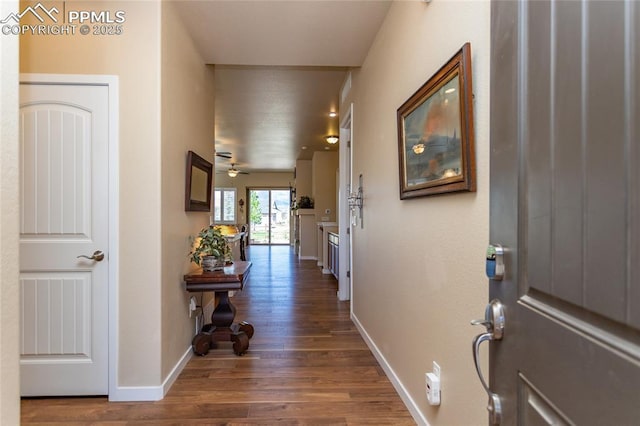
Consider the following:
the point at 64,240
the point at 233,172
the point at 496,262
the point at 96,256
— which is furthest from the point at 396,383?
the point at 233,172

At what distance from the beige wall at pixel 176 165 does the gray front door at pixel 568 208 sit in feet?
6.68

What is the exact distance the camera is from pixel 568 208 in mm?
587

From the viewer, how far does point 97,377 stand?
2156 millimetres

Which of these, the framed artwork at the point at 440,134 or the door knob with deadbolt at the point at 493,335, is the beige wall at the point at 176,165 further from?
the door knob with deadbolt at the point at 493,335

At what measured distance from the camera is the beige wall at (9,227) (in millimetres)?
963

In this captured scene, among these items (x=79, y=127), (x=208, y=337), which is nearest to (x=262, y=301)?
(x=208, y=337)

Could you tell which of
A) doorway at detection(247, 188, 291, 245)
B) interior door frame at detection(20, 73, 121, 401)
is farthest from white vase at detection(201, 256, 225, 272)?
doorway at detection(247, 188, 291, 245)

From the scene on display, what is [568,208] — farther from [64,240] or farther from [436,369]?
[64,240]

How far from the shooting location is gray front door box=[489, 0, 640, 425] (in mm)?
484

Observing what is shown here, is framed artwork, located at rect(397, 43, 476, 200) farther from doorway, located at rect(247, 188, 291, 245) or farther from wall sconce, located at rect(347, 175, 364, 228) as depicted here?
doorway, located at rect(247, 188, 291, 245)

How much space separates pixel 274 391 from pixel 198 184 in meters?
1.79

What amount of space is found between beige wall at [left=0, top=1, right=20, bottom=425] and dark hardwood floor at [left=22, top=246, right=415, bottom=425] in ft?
3.75

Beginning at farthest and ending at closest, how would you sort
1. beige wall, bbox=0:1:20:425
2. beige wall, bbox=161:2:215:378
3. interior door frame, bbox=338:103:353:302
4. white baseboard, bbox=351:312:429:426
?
interior door frame, bbox=338:103:353:302, beige wall, bbox=161:2:215:378, white baseboard, bbox=351:312:429:426, beige wall, bbox=0:1:20:425

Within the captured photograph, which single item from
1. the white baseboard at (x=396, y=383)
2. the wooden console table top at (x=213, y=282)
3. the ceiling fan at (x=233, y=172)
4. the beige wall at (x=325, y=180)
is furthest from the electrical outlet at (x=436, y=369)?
Result: the ceiling fan at (x=233, y=172)
